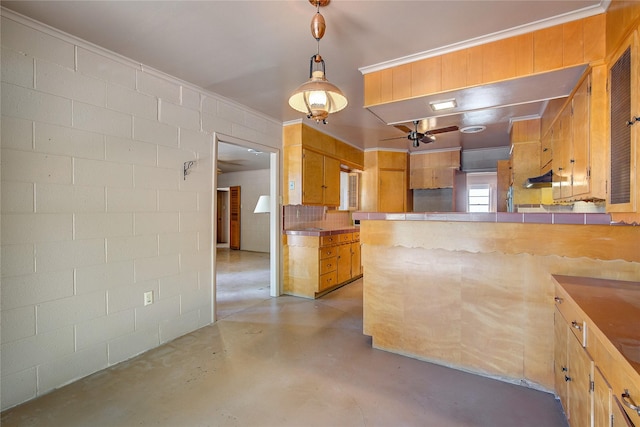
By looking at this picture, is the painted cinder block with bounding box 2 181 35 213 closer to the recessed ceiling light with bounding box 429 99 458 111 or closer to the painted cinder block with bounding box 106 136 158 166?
the painted cinder block with bounding box 106 136 158 166

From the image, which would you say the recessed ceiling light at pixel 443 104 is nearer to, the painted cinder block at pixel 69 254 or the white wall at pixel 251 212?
the painted cinder block at pixel 69 254

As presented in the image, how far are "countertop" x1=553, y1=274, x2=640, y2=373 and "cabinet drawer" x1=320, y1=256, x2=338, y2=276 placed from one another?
2736mm

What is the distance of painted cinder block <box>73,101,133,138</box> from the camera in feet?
7.12

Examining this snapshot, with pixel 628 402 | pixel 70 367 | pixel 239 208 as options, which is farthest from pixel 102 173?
pixel 239 208

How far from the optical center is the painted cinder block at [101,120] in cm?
217

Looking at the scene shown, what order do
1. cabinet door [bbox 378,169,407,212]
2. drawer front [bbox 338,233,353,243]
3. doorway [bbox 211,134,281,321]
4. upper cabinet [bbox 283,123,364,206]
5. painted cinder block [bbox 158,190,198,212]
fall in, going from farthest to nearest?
doorway [bbox 211,134,281,321]
cabinet door [bbox 378,169,407,212]
drawer front [bbox 338,233,353,243]
upper cabinet [bbox 283,123,364,206]
painted cinder block [bbox 158,190,198,212]

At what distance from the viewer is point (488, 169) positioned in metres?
5.75

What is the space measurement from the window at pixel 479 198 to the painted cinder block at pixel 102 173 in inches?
253

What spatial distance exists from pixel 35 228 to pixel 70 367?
3.35ft

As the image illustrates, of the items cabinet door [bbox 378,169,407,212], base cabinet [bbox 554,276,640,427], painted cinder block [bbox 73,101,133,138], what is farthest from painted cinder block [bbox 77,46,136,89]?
cabinet door [bbox 378,169,407,212]

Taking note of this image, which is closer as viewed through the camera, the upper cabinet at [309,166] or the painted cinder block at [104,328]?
the painted cinder block at [104,328]

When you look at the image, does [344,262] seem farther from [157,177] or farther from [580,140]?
[580,140]

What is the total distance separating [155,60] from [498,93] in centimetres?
276

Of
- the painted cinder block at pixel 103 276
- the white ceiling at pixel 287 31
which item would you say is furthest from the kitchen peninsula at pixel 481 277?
the painted cinder block at pixel 103 276
